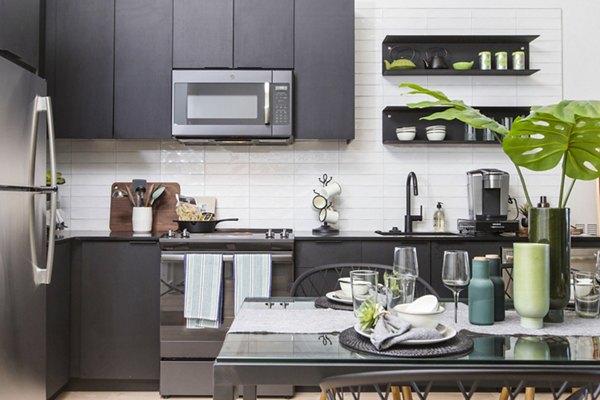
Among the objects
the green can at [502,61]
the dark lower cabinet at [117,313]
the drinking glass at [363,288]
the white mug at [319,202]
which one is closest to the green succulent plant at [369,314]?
the drinking glass at [363,288]

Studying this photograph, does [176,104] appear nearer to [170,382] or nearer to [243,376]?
[170,382]

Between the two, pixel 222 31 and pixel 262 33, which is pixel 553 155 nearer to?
pixel 262 33

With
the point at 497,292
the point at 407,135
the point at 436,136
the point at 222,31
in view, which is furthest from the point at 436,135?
the point at 497,292

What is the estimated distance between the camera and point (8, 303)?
226cm

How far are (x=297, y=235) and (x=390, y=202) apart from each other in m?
0.84

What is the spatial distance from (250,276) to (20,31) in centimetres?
178

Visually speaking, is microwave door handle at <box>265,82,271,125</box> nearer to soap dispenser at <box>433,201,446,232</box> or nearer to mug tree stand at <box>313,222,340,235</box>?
mug tree stand at <box>313,222,340,235</box>

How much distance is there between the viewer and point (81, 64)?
3.41m

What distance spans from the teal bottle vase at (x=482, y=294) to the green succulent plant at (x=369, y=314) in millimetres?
308

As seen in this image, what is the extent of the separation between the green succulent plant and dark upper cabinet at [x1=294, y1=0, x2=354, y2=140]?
224cm

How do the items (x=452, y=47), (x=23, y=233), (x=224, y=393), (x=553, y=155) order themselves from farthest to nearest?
(x=452, y=47) < (x=23, y=233) < (x=553, y=155) < (x=224, y=393)

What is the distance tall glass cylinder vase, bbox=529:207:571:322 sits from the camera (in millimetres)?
1479

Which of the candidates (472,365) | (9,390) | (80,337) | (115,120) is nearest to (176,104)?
(115,120)

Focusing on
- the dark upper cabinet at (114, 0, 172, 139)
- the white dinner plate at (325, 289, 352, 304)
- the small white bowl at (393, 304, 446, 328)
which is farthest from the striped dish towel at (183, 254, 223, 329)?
the small white bowl at (393, 304, 446, 328)
